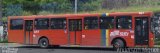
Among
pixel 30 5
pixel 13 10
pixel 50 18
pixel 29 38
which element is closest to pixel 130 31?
pixel 50 18

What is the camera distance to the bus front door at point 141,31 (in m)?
24.6

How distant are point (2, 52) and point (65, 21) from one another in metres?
5.99

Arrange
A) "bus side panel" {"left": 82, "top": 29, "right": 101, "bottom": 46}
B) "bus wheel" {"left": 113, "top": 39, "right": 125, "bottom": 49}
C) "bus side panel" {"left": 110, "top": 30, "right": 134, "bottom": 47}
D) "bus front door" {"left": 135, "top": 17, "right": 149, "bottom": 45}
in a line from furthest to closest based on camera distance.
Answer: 1. "bus side panel" {"left": 82, "top": 29, "right": 101, "bottom": 46}
2. "bus wheel" {"left": 113, "top": 39, "right": 125, "bottom": 49}
3. "bus side panel" {"left": 110, "top": 30, "right": 134, "bottom": 47}
4. "bus front door" {"left": 135, "top": 17, "right": 149, "bottom": 45}

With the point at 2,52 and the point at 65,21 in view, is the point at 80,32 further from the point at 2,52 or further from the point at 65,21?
the point at 2,52

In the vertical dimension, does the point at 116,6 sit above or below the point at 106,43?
above

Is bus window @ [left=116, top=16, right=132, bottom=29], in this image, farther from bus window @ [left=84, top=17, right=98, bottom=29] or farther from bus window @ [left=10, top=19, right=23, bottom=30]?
bus window @ [left=10, top=19, right=23, bottom=30]

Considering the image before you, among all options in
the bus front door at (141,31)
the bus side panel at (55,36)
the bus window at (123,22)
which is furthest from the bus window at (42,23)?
the bus front door at (141,31)

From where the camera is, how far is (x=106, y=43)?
26156mm

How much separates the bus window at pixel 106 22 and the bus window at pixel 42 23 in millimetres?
4510

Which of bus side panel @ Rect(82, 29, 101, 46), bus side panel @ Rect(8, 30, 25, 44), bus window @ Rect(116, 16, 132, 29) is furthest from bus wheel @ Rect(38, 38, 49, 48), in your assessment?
bus window @ Rect(116, 16, 132, 29)

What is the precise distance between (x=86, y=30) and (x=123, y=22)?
269 centimetres

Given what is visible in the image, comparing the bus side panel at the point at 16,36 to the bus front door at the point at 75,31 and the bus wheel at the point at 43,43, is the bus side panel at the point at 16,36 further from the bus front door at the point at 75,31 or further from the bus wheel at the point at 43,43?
the bus front door at the point at 75,31

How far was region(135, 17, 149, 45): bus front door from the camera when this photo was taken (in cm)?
2462

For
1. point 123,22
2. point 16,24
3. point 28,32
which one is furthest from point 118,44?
point 16,24
